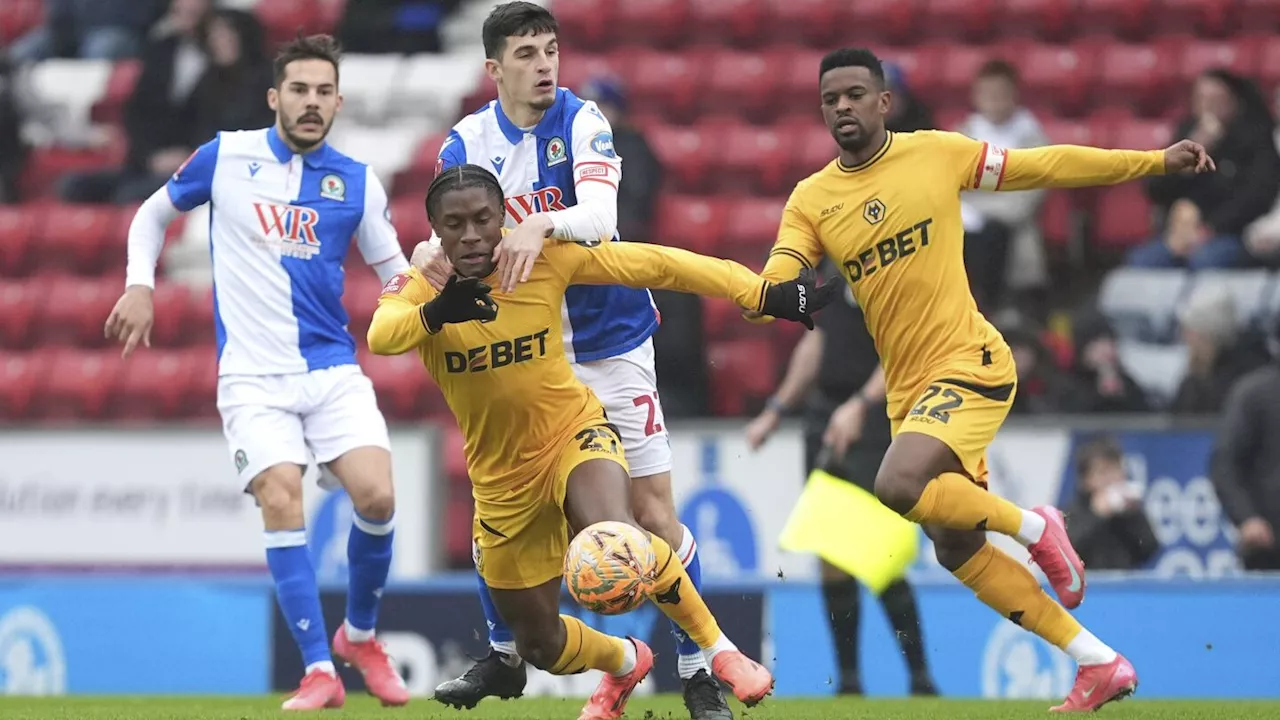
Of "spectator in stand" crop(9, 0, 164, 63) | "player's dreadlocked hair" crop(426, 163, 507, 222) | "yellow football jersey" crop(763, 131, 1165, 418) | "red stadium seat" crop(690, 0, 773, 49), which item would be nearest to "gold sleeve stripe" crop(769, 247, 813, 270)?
"yellow football jersey" crop(763, 131, 1165, 418)

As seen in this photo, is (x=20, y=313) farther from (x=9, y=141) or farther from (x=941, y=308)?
(x=941, y=308)

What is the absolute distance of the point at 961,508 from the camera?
23.1 ft

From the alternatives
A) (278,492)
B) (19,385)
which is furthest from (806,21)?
(278,492)

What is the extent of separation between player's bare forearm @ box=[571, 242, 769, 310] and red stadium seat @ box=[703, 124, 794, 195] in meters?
7.31

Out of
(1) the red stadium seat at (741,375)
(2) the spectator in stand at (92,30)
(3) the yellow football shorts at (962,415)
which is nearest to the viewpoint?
(3) the yellow football shorts at (962,415)

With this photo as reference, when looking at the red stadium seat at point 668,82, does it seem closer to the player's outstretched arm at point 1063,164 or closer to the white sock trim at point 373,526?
the white sock trim at point 373,526

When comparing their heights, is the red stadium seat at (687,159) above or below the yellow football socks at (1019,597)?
above

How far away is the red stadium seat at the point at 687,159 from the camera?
13.9 metres

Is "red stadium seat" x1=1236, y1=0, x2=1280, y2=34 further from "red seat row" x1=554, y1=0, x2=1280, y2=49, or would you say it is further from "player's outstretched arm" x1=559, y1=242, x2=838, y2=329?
"player's outstretched arm" x1=559, y1=242, x2=838, y2=329

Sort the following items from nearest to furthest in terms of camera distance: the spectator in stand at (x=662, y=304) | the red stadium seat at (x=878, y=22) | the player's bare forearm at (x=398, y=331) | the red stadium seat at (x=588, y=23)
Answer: the player's bare forearm at (x=398, y=331), the spectator in stand at (x=662, y=304), the red stadium seat at (x=878, y=22), the red stadium seat at (x=588, y=23)

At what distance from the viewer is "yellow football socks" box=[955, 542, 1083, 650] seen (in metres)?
7.16

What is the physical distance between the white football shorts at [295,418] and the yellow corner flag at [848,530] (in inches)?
79.4

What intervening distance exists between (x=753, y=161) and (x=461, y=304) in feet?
26.0

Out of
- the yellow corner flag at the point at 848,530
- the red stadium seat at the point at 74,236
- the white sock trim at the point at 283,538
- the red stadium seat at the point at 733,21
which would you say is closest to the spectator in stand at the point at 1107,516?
the yellow corner flag at the point at 848,530
